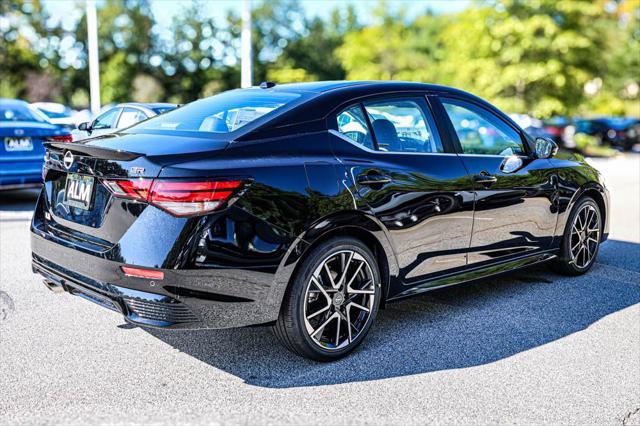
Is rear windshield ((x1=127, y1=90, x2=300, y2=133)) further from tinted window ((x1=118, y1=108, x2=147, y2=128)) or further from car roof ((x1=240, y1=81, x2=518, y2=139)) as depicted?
tinted window ((x1=118, y1=108, x2=147, y2=128))

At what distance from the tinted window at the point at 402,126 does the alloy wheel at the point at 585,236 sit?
74.8 inches

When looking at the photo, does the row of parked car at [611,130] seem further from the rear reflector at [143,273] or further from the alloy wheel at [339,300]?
the rear reflector at [143,273]

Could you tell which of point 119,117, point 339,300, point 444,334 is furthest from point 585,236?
point 119,117

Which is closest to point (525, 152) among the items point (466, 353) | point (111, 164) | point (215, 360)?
point (466, 353)

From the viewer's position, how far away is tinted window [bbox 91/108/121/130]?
10588 millimetres

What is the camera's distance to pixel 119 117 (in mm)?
10461

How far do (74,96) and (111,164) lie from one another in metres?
61.8

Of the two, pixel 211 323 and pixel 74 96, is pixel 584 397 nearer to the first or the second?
pixel 211 323

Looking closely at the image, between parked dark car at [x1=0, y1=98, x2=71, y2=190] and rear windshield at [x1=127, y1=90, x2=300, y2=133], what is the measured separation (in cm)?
493

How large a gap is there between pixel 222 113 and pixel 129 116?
6.63 meters

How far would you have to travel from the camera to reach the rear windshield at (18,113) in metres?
9.52

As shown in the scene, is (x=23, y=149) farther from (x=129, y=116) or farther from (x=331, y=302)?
(x=331, y=302)

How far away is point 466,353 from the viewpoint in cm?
400

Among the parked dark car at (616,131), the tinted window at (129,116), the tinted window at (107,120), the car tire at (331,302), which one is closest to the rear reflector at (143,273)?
the car tire at (331,302)
